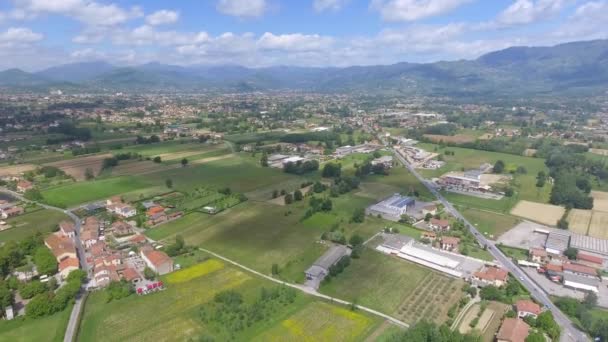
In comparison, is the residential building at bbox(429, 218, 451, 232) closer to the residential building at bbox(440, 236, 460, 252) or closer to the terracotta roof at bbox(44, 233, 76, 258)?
the residential building at bbox(440, 236, 460, 252)

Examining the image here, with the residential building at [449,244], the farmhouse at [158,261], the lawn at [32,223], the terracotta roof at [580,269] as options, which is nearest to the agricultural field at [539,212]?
the terracotta roof at [580,269]

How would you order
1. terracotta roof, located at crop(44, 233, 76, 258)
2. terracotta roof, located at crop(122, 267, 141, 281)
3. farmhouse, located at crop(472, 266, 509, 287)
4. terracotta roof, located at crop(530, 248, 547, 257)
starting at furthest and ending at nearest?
terracotta roof, located at crop(530, 248, 547, 257) < terracotta roof, located at crop(44, 233, 76, 258) < terracotta roof, located at crop(122, 267, 141, 281) < farmhouse, located at crop(472, 266, 509, 287)

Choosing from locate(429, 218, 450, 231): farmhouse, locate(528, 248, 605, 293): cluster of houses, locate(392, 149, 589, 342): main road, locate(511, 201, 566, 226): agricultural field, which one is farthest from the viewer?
locate(511, 201, 566, 226): agricultural field

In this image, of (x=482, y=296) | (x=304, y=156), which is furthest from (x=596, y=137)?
(x=482, y=296)

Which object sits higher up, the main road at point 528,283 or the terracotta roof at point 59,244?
the terracotta roof at point 59,244

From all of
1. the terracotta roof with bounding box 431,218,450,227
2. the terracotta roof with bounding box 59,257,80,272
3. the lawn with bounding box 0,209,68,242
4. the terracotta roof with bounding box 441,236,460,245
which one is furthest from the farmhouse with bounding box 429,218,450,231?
the lawn with bounding box 0,209,68,242

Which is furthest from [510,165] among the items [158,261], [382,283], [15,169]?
[15,169]

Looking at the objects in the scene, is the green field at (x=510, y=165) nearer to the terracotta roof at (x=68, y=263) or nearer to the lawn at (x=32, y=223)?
the terracotta roof at (x=68, y=263)
